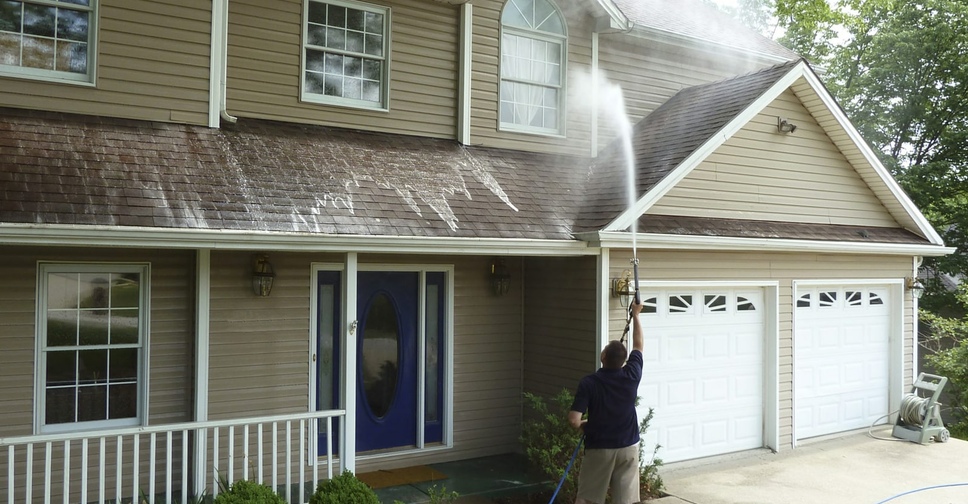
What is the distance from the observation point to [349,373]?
25.4 ft

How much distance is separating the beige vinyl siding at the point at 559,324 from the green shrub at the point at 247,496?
13.2ft

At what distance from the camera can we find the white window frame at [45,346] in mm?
7559

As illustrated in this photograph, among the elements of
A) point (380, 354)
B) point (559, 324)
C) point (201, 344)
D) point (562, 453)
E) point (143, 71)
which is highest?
point (143, 71)

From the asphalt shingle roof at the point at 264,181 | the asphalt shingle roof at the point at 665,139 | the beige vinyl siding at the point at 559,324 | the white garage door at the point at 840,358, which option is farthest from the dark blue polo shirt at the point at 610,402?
the white garage door at the point at 840,358

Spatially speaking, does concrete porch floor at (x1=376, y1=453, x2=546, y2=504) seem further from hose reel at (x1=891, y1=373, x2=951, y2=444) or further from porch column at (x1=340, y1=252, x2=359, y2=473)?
hose reel at (x1=891, y1=373, x2=951, y2=444)

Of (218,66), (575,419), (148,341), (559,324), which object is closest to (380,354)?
(559,324)

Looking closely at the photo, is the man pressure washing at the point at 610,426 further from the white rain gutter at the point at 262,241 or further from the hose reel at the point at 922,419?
the hose reel at the point at 922,419

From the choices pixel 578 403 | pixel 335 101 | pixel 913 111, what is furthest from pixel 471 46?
pixel 913 111

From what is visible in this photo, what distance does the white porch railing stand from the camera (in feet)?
23.2

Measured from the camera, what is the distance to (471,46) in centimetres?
1046

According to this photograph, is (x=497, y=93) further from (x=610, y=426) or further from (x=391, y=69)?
(x=610, y=426)

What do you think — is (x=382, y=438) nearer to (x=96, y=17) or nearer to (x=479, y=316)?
(x=479, y=316)

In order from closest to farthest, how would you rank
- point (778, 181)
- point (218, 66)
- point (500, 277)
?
point (218, 66)
point (500, 277)
point (778, 181)

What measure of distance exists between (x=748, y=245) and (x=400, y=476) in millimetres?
4981
